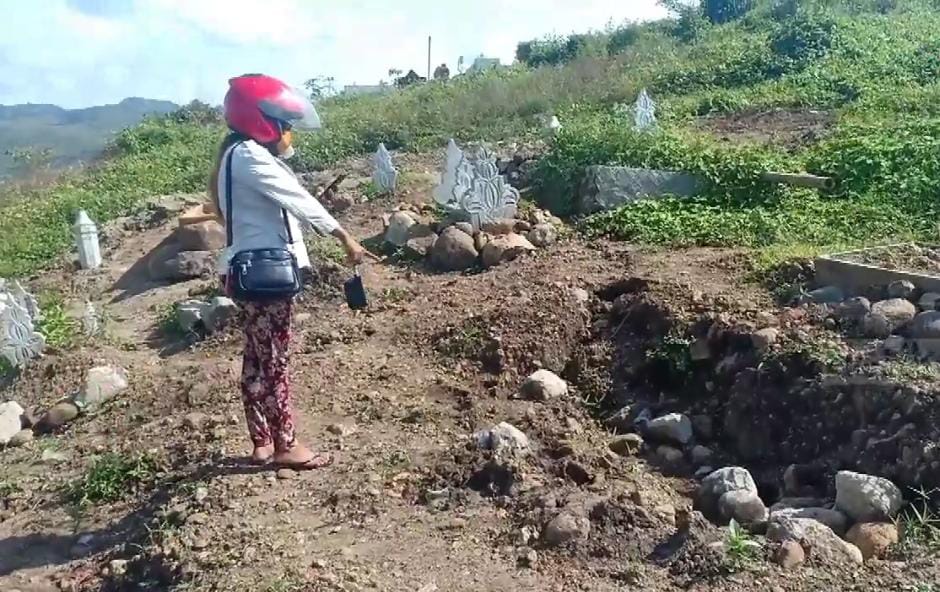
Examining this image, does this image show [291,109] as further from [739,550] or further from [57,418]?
[57,418]

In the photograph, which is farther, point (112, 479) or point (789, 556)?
point (112, 479)

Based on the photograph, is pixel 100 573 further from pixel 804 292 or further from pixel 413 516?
pixel 804 292

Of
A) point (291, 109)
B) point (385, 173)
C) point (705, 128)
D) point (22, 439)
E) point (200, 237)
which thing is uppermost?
point (291, 109)

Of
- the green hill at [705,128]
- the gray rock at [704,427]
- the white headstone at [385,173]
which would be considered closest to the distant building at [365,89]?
the green hill at [705,128]

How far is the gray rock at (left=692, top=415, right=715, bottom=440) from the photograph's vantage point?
4742 mm

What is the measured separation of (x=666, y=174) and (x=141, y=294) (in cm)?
429

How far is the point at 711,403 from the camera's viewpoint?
4.89m

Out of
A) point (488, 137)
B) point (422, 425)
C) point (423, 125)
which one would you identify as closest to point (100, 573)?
point (422, 425)

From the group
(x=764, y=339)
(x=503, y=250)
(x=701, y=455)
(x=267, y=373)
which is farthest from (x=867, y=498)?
(x=503, y=250)

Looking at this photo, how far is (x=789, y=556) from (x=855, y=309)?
78.5 inches

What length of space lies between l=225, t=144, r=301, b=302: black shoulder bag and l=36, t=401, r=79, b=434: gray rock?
7.21 feet

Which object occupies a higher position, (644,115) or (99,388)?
(644,115)

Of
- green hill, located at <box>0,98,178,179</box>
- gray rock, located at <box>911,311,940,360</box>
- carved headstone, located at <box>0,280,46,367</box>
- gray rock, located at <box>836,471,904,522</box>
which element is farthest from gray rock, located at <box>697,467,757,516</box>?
green hill, located at <box>0,98,178,179</box>

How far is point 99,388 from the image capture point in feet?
19.1
